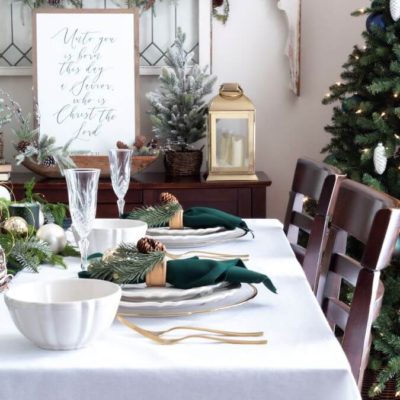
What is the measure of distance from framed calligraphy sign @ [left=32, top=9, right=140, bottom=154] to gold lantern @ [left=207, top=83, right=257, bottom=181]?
0.39 m

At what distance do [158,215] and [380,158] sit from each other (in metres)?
1.07

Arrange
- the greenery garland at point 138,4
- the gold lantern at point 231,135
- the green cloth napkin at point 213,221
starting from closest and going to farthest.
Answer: the green cloth napkin at point 213,221, the gold lantern at point 231,135, the greenery garland at point 138,4

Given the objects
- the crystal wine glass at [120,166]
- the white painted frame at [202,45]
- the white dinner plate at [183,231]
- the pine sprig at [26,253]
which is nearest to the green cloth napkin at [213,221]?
the white dinner plate at [183,231]

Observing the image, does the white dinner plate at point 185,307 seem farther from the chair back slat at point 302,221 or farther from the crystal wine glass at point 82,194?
the chair back slat at point 302,221

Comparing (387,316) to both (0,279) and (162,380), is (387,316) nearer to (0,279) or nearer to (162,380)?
(0,279)

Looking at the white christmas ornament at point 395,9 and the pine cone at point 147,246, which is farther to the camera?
the white christmas ornament at point 395,9

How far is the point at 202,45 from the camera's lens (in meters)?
3.45

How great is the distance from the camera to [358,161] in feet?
9.69

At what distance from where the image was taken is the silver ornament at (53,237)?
5.53 feet

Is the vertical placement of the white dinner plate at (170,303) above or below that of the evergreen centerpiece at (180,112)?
below

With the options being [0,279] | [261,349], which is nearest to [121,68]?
[0,279]

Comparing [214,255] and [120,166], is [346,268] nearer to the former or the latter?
[214,255]

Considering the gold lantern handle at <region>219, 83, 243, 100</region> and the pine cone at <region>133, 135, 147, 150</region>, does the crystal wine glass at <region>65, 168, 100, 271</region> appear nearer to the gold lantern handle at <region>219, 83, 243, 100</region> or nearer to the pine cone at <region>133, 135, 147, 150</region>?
the gold lantern handle at <region>219, 83, 243, 100</region>

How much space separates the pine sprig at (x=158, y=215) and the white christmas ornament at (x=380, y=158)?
1024 mm
